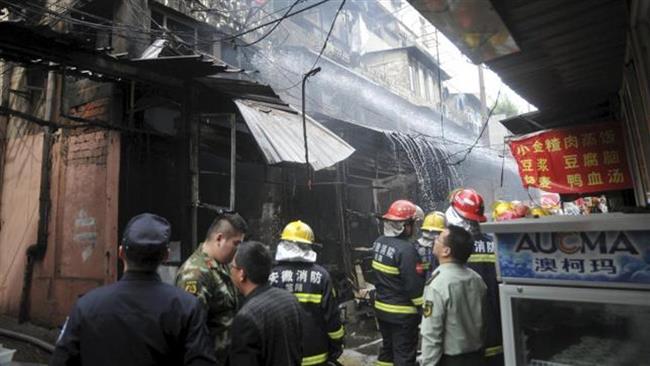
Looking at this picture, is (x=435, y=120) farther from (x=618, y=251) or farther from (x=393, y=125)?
(x=618, y=251)

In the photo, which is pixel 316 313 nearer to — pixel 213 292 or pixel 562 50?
pixel 213 292

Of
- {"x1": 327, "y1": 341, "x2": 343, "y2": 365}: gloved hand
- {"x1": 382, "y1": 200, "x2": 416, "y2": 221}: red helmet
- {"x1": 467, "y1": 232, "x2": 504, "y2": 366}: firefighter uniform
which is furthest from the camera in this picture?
{"x1": 382, "y1": 200, "x2": 416, "y2": 221}: red helmet

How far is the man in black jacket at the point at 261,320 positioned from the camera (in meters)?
2.54

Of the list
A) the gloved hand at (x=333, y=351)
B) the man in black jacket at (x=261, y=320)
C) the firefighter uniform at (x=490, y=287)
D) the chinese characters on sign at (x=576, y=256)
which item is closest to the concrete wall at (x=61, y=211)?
the gloved hand at (x=333, y=351)

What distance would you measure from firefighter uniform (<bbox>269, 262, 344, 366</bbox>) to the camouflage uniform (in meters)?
0.88

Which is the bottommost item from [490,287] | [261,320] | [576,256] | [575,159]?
[490,287]

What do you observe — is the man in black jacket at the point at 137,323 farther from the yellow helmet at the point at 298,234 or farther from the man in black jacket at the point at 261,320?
the yellow helmet at the point at 298,234

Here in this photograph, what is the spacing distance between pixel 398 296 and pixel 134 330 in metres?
3.24

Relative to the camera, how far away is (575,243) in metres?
2.17

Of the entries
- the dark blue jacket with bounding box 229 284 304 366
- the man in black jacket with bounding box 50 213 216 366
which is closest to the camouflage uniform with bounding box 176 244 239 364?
the dark blue jacket with bounding box 229 284 304 366

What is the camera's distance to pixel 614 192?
6559 millimetres

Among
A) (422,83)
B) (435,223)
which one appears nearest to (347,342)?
(435,223)

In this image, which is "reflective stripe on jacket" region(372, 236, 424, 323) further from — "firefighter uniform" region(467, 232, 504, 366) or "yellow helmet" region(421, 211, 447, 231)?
"yellow helmet" region(421, 211, 447, 231)

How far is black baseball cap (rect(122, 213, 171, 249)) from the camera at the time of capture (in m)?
2.27
